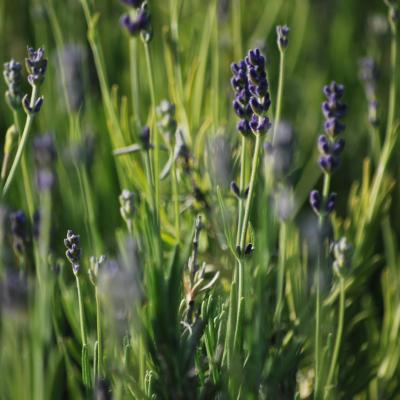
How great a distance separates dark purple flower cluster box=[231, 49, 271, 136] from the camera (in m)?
0.69

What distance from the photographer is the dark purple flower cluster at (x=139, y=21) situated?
0.75 meters

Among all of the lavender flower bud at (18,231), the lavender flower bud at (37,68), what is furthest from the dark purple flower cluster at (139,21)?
the lavender flower bud at (18,231)

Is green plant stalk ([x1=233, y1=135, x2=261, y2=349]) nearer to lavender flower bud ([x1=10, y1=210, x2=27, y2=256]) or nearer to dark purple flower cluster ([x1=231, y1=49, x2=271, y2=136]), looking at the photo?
dark purple flower cluster ([x1=231, y1=49, x2=271, y2=136])

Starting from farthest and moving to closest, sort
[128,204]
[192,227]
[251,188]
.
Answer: [192,227] → [128,204] → [251,188]

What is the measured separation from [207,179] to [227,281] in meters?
0.19

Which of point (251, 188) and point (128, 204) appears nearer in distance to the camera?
point (251, 188)

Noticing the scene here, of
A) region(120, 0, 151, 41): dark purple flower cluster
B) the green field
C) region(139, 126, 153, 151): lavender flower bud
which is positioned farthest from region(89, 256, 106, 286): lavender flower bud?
region(120, 0, 151, 41): dark purple flower cluster

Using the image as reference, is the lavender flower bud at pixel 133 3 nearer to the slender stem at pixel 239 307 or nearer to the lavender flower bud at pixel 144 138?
the lavender flower bud at pixel 144 138

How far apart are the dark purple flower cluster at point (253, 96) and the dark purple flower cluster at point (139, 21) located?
12cm

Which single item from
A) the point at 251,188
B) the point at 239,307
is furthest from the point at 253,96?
the point at 239,307

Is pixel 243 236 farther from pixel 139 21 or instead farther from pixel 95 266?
pixel 139 21

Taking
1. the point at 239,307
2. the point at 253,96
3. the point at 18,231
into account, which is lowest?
the point at 239,307

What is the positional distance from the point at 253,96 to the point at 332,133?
0.56 ft

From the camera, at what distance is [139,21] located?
760mm
